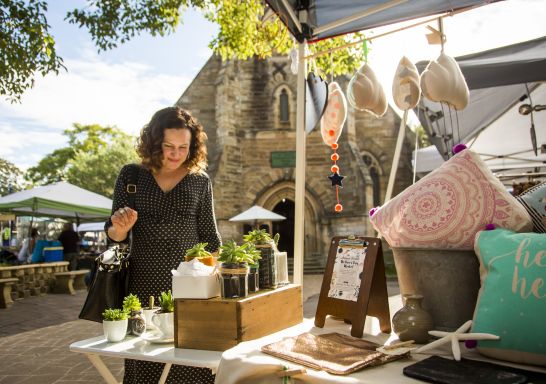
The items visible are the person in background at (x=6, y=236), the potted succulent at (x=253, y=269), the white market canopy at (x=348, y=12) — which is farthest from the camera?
the person in background at (x=6, y=236)

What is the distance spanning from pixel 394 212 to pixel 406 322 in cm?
41

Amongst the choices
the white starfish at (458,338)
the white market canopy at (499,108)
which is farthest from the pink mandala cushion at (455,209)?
the white market canopy at (499,108)

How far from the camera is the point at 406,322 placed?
59.1 inches

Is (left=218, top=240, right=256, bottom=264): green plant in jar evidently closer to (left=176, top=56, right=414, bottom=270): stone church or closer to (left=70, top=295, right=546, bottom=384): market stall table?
(left=70, top=295, right=546, bottom=384): market stall table

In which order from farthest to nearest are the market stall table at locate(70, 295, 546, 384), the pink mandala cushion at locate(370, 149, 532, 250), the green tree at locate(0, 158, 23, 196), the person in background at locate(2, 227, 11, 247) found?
the green tree at locate(0, 158, 23, 196), the person in background at locate(2, 227, 11, 247), the pink mandala cushion at locate(370, 149, 532, 250), the market stall table at locate(70, 295, 546, 384)

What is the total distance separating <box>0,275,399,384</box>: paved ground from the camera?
460 cm

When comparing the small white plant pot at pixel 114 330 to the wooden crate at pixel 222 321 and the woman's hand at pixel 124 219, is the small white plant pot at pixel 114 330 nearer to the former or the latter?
the wooden crate at pixel 222 321

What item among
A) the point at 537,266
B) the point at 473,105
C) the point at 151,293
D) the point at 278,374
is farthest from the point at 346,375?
the point at 473,105

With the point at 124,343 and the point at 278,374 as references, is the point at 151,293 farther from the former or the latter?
the point at 278,374

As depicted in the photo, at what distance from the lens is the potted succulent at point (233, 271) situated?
5.50ft

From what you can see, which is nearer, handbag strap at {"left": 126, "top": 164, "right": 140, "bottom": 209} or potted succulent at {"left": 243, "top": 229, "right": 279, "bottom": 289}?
potted succulent at {"left": 243, "top": 229, "right": 279, "bottom": 289}

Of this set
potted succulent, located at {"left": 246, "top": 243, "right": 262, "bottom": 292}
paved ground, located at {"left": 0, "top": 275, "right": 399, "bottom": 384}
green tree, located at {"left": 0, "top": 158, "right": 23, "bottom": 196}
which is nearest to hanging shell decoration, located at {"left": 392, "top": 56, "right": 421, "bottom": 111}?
potted succulent, located at {"left": 246, "top": 243, "right": 262, "bottom": 292}

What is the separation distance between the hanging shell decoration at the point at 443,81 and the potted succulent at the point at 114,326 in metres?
2.07

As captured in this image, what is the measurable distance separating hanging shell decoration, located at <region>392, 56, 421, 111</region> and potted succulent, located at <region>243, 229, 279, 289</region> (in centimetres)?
145
